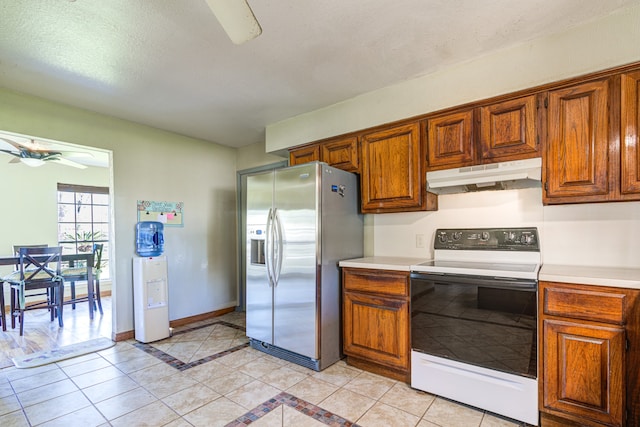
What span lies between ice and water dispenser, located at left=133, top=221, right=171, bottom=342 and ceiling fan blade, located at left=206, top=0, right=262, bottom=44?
2759 millimetres

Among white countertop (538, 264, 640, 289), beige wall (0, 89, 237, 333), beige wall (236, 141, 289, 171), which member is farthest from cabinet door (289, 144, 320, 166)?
white countertop (538, 264, 640, 289)

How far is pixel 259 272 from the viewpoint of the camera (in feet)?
9.64

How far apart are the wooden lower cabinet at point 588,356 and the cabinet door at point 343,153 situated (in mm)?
1789

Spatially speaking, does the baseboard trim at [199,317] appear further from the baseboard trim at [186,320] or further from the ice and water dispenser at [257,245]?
the ice and water dispenser at [257,245]

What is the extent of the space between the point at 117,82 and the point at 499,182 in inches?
122

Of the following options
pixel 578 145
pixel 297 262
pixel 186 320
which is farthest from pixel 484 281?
pixel 186 320

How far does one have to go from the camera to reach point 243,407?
2.03 meters

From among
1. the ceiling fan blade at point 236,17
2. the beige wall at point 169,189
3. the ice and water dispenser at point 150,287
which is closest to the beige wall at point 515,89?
the ceiling fan blade at point 236,17

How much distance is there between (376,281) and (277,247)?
93 centimetres

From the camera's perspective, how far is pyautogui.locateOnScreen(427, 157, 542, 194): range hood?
79.4 inches

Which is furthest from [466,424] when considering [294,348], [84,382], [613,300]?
[84,382]

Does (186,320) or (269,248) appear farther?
(186,320)

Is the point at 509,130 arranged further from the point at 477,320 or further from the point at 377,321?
the point at 377,321

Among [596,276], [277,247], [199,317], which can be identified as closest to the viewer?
[596,276]
